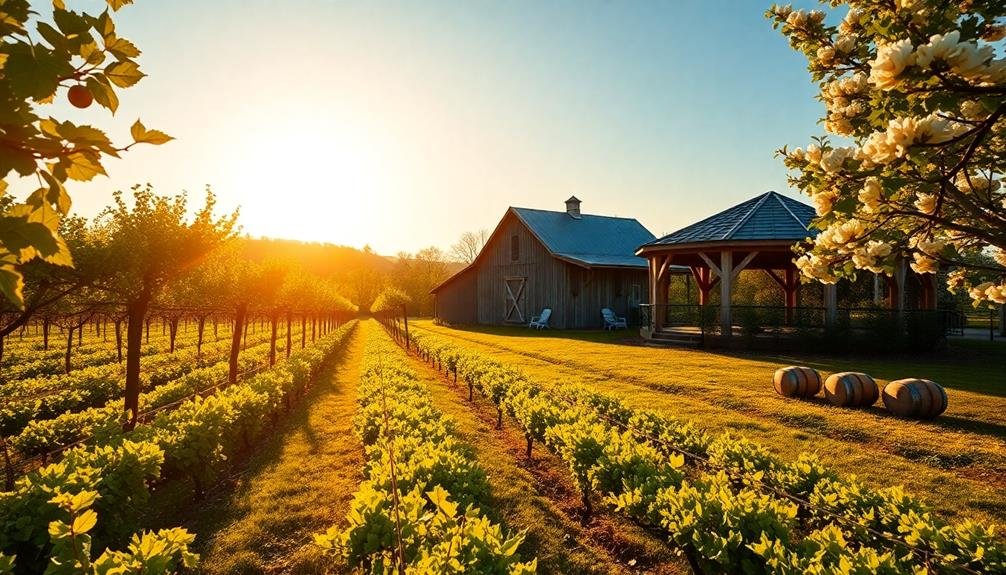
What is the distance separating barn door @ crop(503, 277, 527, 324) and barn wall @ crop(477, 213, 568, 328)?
73mm

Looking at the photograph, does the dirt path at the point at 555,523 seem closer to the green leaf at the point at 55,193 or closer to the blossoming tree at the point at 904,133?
the blossoming tree at the point at 904,133

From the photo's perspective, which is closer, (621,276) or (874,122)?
(874,122)

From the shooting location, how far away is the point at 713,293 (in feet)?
141

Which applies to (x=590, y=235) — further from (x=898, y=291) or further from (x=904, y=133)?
(x=904, y=133)

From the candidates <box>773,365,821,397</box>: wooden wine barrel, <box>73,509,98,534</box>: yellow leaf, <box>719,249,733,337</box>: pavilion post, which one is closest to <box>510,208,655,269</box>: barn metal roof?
<box>719,249,733,337</box>: pavilion post

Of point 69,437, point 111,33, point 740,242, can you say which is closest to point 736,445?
point 111,33

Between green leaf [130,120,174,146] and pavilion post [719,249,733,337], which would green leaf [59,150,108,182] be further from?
pavilion post [719,249,733,337]

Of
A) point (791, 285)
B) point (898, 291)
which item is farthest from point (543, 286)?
point (898, 291)

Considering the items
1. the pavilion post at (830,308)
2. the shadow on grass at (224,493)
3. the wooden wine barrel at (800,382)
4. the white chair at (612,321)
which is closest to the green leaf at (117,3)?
the shadow on grass at (224,493)

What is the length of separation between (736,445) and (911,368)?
41.9 feet

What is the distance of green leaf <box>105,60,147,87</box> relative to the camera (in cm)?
132

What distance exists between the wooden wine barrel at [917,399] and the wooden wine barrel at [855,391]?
417mm

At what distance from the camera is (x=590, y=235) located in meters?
36.2

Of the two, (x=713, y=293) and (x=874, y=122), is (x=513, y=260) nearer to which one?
(x=713, y=293)
